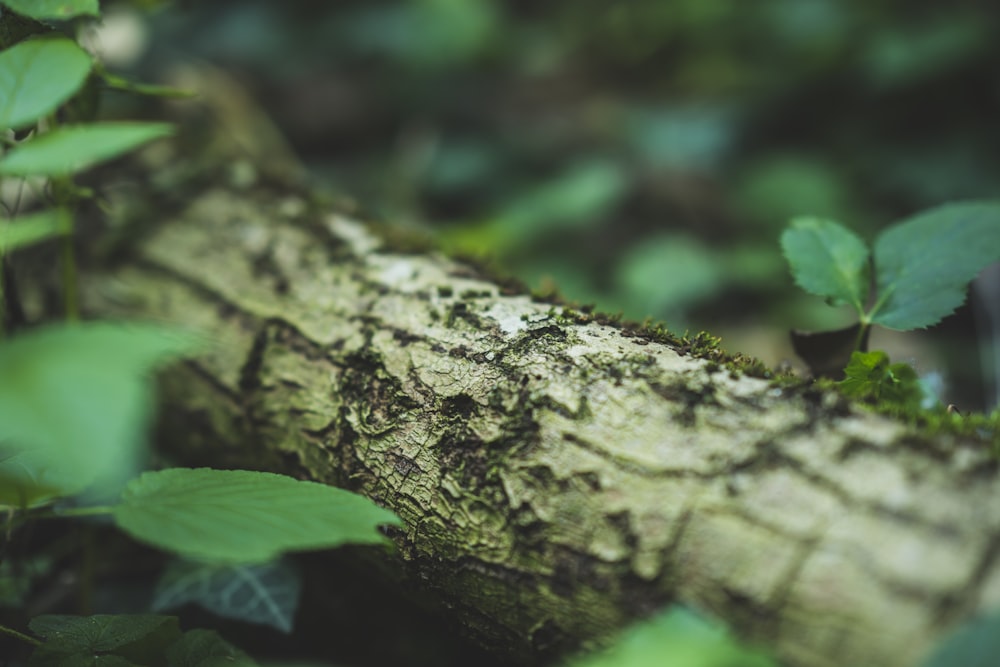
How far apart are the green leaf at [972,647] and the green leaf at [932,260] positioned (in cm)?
70

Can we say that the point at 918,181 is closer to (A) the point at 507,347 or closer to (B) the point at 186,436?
(A) the point at 507,347

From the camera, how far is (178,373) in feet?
5.77

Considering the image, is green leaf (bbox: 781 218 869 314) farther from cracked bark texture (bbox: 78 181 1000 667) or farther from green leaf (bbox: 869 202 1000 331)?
cracked bark texture (bbox: 78 181 1000 667)

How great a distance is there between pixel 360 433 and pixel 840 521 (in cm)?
88

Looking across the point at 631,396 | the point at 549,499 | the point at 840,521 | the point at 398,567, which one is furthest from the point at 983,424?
the point at 398,567

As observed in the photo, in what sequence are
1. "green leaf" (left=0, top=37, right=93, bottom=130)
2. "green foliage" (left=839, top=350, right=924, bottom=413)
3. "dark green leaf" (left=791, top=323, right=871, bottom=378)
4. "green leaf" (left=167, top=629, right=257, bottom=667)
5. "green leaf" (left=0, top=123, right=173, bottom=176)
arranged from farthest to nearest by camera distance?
1. "dark green leaf" (left=791, top=323, right=871, bottom=378)
2. "green foliage" (left=839, top=350, right=924, bottom=413)
3. "green leaf" (left=167, top=629, right=257, bottom=667)
4. "green leaf" (left=0, top=37, right=93, bottom=130)
5. "green leaf" (left=0, top=123, right=173, bottom=176)

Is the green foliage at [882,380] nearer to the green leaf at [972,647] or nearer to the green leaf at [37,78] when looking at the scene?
the green leaf at [972,647]

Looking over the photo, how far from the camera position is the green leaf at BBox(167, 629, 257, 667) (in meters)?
1.09

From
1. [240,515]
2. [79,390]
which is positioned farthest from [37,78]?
[240,515]

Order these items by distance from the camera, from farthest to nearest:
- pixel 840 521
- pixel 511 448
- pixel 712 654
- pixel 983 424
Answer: pixel 511 448, pixel 983 424, pixel 840 521, pixel 712 654

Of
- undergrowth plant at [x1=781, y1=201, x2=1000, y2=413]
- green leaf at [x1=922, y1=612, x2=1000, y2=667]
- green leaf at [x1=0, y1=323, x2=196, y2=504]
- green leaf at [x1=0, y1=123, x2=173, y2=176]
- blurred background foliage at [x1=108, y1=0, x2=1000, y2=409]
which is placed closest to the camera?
green leaf at [x1=0, y1=323, x2=196, y2=504]

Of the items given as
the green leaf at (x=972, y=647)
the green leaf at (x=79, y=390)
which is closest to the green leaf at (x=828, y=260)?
the green leaf at (x=972, y=647)

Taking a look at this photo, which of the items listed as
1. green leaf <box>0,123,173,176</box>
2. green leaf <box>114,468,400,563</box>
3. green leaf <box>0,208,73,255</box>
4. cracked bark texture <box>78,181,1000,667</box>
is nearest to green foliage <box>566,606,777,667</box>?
cracked bark texture <box>78,181,1000,667</box>

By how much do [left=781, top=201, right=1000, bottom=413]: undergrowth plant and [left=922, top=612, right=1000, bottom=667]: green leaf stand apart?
0.55 metres
